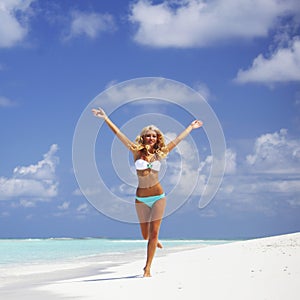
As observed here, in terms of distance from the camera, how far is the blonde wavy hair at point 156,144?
31.0 ft

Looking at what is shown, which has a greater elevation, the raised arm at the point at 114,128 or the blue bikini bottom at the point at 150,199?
the raised arm at the point at 114,128

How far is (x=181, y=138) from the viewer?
9594mm

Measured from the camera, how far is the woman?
31.0ft

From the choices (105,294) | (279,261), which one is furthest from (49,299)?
(279,261)

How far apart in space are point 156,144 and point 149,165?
40 cm

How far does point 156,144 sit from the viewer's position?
9555mm

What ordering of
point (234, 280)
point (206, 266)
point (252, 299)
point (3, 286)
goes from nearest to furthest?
point (252, 299) → point (234, 280) → point (3, 286) → point (206, 266)

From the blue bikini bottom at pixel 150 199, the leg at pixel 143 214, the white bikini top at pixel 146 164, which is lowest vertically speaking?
the leg at pixel 143 214

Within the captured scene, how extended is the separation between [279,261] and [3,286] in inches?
218

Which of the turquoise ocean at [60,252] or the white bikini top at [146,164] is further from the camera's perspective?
the turquoise ocean at [60,252]

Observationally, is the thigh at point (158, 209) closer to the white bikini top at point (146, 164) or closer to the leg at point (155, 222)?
the leg at point (155, 222)

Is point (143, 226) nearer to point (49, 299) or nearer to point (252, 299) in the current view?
point (49, 299)

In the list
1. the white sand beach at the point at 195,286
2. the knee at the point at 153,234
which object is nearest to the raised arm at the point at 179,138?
the knee at the point at 153,234

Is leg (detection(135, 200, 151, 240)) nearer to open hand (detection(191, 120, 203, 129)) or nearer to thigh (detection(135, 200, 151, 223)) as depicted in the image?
thigh (detection(135, 200, 151, 223))
